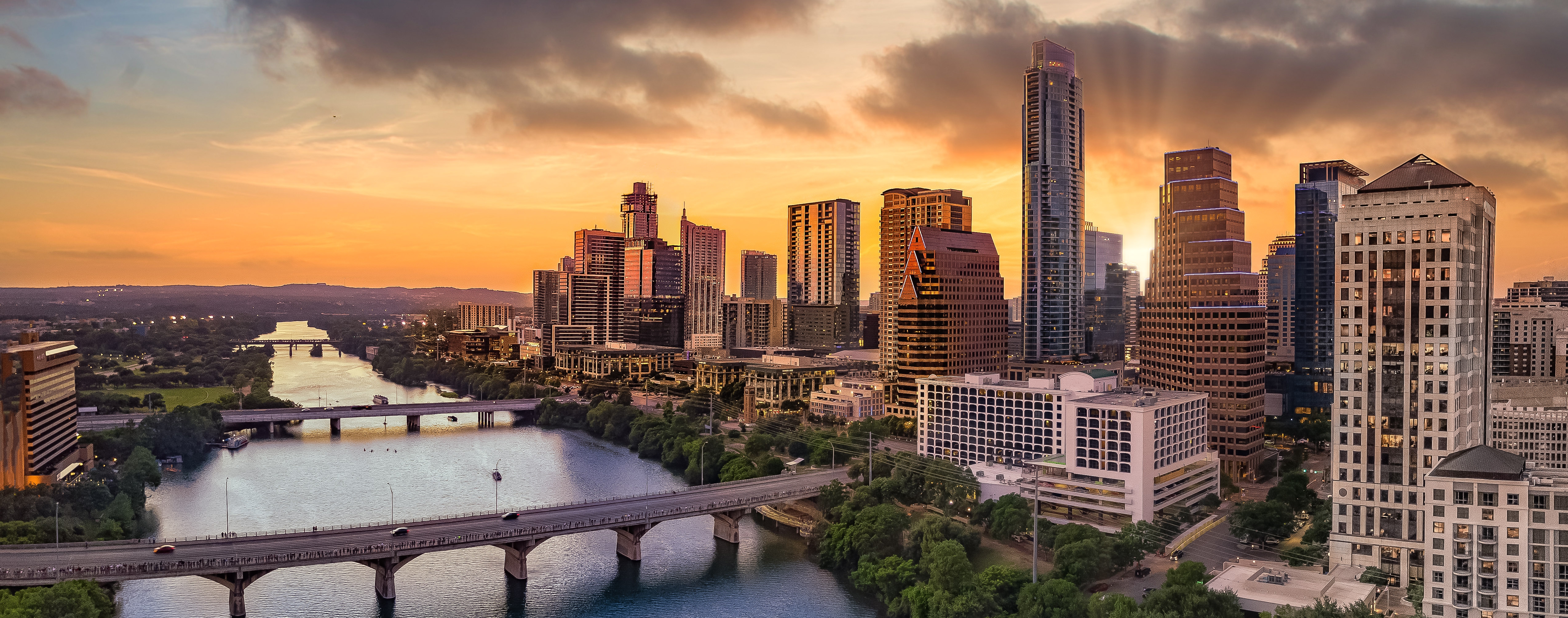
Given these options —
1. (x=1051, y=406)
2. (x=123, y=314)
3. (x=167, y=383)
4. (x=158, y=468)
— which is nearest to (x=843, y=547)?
(x=1051, y=406)

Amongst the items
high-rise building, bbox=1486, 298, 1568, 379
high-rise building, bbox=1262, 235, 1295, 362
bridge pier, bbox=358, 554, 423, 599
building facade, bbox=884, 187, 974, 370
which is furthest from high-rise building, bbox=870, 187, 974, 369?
bridge pier, bbox=358, 554, 423, 599

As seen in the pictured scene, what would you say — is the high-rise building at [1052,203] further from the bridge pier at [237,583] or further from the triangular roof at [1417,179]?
the bridge pier at [237,583]

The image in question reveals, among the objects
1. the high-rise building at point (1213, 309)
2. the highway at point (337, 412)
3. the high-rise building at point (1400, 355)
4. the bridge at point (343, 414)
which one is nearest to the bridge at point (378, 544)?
the high-rise building at point (1213, 309)

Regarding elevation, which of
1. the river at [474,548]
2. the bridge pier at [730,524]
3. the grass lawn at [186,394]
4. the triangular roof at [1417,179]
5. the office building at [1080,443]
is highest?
the triangular roof at [1417,179]

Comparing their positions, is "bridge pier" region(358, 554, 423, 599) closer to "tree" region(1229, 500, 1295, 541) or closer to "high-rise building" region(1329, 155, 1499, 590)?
"tree" region(1229, 500, 1295, 541)

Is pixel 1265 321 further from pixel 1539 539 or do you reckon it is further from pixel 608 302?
pixel 608 302

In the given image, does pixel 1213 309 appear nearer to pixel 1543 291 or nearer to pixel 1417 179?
pixel 1417 179
